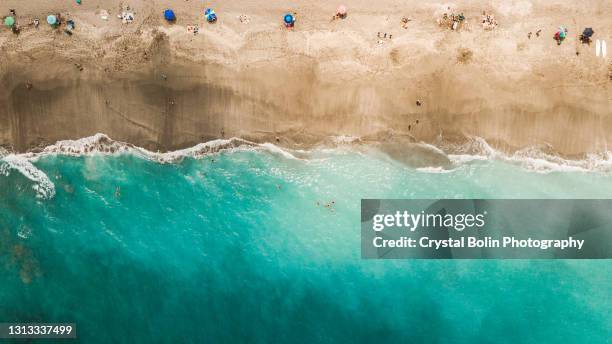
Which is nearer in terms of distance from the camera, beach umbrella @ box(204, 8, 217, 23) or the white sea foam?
beach umbrella @ box(204, 8, 217, 23)

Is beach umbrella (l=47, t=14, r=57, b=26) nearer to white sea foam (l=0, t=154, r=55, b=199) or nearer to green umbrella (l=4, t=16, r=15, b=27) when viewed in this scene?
green umbrella (l=4, t=16, r=15, b=27)

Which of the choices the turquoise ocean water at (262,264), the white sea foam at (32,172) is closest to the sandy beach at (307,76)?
the white sea foam at (32,172)

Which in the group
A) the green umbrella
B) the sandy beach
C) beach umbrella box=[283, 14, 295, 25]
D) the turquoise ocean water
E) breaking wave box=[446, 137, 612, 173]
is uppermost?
beach umbrella box=[283, 14, 295, 25]

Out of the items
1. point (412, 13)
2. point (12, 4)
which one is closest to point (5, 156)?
point (12, 4)

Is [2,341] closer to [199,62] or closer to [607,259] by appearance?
[199,62]

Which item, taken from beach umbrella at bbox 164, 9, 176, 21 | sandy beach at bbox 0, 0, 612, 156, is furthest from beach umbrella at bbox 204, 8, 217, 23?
beach umbrella at bbox 164, 9, 176, 21

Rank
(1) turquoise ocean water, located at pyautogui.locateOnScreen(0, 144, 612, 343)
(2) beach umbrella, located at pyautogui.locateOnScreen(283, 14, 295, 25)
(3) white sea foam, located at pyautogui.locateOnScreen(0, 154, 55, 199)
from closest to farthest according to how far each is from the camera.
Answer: (2) beach umbrella, located at pyautogui.locateOnScreen(283, 14, 295, 25) → (1) turquoise ocean water, located at pyautogui.locateOnScreen(0, 144, 612, 343) → (3) white sea foam, located at pyautogui.locateOnScreen(0, 154, 55, 199)

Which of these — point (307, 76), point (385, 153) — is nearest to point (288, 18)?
point (307, 76)
